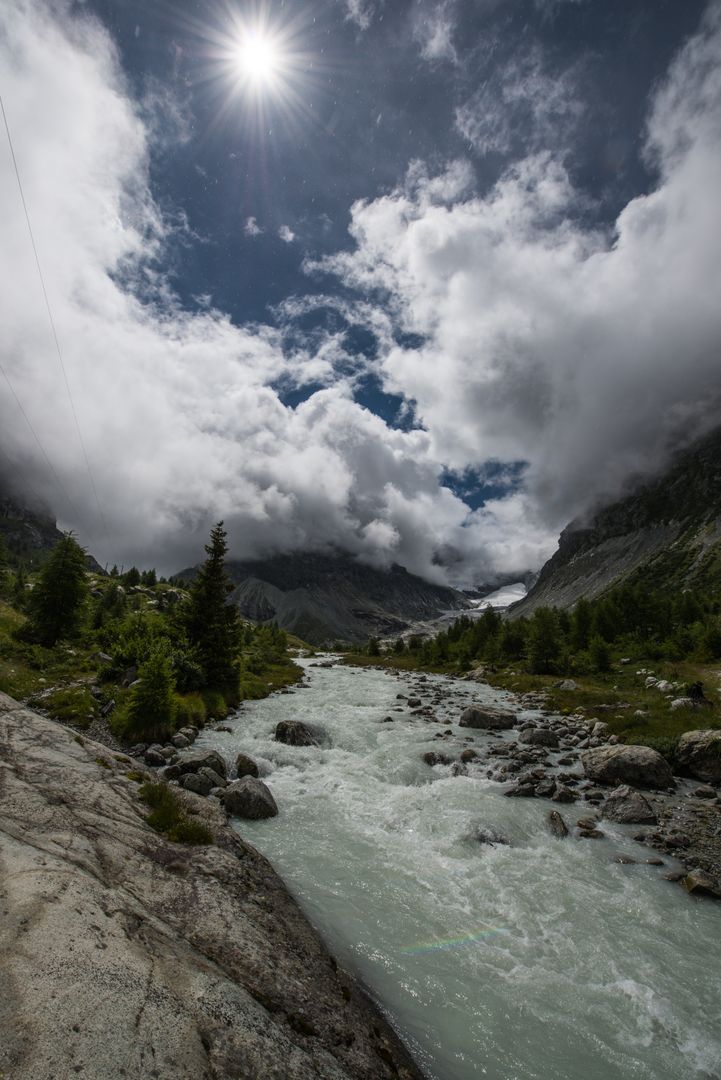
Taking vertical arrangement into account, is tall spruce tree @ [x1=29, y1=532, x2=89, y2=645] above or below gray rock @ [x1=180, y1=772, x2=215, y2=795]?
above

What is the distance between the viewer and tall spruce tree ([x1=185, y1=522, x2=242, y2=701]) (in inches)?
1603

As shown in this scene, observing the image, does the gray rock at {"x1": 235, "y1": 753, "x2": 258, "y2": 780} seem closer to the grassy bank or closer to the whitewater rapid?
the whitewater rapid

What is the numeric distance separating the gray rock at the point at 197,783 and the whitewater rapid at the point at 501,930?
291 cm

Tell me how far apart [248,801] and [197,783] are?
254cm

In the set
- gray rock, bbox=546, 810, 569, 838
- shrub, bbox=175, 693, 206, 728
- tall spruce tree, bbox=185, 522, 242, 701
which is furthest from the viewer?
tall spruce tree, bbox=185, 522, 242, 701

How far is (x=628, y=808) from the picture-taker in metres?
19.8

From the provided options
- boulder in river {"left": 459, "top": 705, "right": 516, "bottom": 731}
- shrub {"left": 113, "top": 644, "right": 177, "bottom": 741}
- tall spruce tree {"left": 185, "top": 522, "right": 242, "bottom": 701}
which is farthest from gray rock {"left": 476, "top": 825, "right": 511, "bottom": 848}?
tall spruce tree {"left": 185, "top": 522, "right": 242, "bottom": 701}

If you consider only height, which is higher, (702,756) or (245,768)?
(702,756)

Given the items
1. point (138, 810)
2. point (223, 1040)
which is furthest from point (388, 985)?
point (138, 810)

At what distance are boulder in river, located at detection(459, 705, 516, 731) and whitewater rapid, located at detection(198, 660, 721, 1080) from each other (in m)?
15.6

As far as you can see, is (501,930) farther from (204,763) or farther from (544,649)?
(544,649)

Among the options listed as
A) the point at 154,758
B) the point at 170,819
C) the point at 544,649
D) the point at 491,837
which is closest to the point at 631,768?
the point at 491,837

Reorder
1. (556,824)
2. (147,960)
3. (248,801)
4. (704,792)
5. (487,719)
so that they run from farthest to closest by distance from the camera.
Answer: (487,719) → (704,792) → (556,824) → (248,801) → (147,960)

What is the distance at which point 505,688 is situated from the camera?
6669 centimetres
